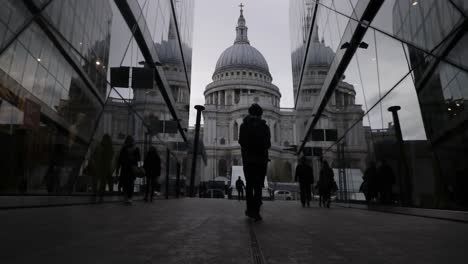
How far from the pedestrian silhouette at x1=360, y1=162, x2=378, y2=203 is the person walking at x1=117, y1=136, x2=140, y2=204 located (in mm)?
5226

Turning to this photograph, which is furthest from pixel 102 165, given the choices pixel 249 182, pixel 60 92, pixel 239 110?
pixel 239 110

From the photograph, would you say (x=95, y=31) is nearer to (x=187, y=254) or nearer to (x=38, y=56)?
(x=38, y=56)

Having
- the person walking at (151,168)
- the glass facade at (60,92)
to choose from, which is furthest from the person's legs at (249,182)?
the person walking at (151,168)

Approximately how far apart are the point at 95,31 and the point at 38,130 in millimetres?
3078

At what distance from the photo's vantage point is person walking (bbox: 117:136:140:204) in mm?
8461

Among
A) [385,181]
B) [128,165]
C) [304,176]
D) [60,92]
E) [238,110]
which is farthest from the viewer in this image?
[238,110]

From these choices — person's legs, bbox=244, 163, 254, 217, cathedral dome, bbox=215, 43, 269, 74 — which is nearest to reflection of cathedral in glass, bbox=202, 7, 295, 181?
cathedral dome, bbox=215, 43, 269, 74

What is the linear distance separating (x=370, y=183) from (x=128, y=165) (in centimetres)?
543

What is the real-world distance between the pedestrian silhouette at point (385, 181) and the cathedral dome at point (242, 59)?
90.1 m

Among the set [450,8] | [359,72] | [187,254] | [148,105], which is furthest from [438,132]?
[148,105]

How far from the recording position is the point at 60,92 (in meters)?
6.50

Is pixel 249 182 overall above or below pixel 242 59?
below

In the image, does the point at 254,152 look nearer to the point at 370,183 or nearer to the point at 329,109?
the point at 370,183

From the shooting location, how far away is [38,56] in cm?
574
